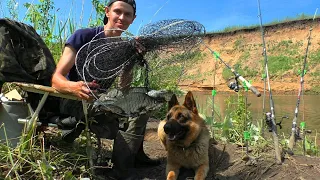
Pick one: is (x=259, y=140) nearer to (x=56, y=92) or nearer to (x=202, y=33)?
(x=202, y=33)

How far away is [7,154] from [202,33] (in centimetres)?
212

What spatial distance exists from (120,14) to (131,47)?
2.17 feet

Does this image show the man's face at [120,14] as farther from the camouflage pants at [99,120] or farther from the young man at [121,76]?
the camouflage pants at [99,120]

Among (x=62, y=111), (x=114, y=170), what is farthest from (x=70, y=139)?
(x=114, y=170)

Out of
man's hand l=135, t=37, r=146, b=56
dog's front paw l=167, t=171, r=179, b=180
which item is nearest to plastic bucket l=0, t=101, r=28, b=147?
man's hand l=135, t=37, r=146, b=56

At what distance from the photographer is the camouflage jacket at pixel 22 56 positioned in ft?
10.7

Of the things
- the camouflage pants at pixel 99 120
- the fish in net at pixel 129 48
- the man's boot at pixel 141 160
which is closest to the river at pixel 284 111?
the man's boot at pixel 141 160

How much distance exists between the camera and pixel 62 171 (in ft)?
11.0

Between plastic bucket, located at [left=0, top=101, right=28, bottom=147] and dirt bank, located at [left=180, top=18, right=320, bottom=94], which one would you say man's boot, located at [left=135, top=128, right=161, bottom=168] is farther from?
dirt bank, located at [left=180, top=18, right=320, bottom=94]

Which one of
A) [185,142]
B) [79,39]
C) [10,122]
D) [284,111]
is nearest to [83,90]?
[79,39]

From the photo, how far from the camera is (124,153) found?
3770 mm

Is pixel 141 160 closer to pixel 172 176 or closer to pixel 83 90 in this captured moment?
pixel 172 176

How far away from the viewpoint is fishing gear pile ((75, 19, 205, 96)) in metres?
3.14

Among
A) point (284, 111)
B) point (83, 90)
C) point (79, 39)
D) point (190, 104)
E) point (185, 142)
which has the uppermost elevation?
point (79, 39)
